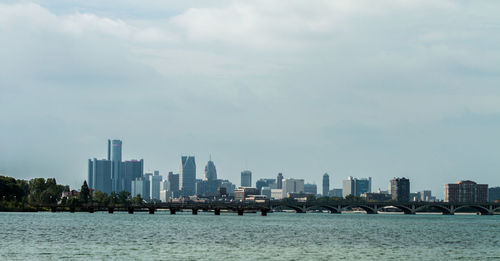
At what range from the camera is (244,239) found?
356ft

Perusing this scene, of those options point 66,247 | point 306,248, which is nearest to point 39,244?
point 66,247

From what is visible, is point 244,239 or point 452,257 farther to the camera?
point 244,239

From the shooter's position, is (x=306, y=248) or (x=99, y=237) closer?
(x=306, y=248)

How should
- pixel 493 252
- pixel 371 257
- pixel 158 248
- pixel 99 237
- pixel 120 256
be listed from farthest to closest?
pixel 99 237 → pixel 493 252 → pixel 158 248 → pixel 371 257 → pixel 120 256

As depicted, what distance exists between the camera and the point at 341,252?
86438 mm

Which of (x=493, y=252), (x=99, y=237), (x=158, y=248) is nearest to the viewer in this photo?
(x=158, y=248)

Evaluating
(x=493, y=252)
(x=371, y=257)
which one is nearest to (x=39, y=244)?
(x=371, y=257)

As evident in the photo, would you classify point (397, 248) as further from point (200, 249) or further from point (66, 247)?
point (66, 247)

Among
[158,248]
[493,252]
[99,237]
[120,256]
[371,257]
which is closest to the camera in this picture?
[120,256]

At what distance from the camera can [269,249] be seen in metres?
88.5

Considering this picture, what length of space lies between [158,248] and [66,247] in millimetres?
9615

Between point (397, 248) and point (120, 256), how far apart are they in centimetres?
3582

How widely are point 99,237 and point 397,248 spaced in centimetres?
3830

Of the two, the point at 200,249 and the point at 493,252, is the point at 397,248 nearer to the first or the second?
the point at 493,252
